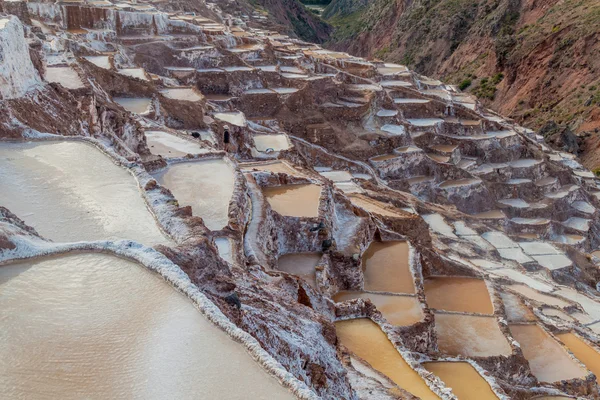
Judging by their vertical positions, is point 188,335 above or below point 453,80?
above

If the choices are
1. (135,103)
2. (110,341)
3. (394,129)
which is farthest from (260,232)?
(394,129)

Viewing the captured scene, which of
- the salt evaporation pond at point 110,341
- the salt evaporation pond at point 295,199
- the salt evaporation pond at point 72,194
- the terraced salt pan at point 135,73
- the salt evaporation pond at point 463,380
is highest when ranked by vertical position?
the salt evaporation pond at point 110,341

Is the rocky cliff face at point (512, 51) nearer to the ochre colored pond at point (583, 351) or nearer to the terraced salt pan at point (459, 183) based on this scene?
the terraced salt pan at point (459, 183)

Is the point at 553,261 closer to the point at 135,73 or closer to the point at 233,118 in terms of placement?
the point at 233,118

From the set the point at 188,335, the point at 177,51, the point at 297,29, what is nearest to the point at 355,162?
the point at 177,51

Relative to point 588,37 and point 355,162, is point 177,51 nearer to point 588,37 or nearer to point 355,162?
point 355,162

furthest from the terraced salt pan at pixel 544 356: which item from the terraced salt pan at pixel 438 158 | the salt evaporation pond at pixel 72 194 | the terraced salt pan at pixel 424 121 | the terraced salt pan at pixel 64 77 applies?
the terraced salt pan at pixel 424 121
